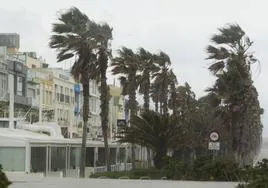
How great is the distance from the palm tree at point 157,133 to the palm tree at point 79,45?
5029mm

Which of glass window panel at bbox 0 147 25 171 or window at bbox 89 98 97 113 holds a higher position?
window at bbox 89 98 97 113

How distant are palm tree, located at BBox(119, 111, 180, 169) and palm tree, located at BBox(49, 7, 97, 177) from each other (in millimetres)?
5029

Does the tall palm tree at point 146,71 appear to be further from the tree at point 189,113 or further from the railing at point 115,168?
the railing at point 115,168

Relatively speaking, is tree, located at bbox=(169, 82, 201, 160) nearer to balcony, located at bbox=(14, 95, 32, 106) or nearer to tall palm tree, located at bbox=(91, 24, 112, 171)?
tall palm tree, located at bbox=(91, 24, 112, 171)

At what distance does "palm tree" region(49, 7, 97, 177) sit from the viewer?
38.4 meters

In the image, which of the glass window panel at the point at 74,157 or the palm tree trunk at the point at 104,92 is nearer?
the palm tree trunk at the point at 104,92

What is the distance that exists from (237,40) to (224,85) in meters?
2.73

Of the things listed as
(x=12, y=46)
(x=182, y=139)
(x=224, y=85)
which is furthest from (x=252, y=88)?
(x=12, y=46)

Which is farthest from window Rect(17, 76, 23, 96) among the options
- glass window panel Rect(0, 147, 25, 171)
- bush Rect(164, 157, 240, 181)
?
bush Rect(164, 157, 240, 181)

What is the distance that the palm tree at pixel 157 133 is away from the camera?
33625mm

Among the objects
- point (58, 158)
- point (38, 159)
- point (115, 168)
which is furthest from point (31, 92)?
point (38, 159)

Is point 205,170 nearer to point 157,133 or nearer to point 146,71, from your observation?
point 157,133

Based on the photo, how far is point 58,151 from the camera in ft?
130

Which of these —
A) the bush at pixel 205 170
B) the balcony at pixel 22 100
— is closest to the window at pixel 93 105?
the balcony at pixel 22 100
